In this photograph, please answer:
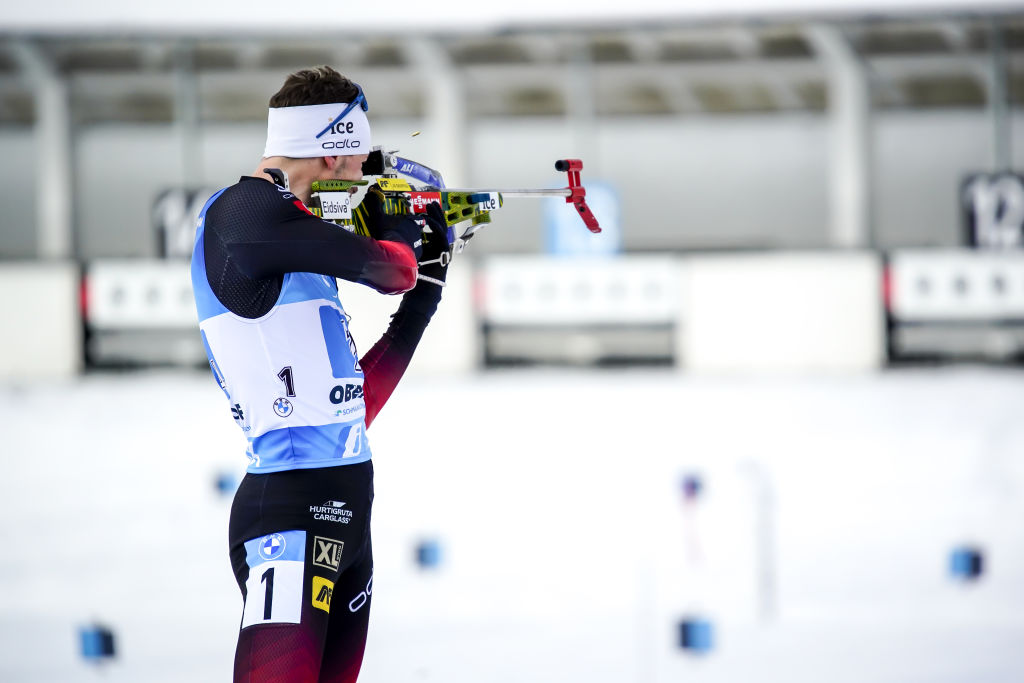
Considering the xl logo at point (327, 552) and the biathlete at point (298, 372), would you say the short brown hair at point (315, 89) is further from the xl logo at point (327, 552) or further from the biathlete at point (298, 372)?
the xl logo at point (327, 552)

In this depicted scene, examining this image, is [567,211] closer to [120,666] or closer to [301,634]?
[120,666]

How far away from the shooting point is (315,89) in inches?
68.1

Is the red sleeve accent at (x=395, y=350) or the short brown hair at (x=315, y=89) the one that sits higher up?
the short brown hair at (x=315, y=89)

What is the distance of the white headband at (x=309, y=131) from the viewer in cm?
171

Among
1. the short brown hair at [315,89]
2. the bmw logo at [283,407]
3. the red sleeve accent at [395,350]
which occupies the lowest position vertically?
the bmw logo at [283,407]

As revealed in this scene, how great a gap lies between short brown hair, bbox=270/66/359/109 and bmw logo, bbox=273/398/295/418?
485 mm

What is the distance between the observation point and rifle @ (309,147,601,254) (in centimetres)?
176

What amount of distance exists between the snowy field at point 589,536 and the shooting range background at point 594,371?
0.02m

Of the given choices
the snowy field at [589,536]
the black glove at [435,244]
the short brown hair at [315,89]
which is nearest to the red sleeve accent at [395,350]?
the black glove at [435,244]

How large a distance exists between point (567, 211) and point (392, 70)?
3079 mm

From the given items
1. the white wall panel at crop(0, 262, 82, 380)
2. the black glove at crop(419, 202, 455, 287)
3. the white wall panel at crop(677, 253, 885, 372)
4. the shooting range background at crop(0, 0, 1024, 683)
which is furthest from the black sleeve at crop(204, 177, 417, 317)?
the white wall panel at crop(0, 262, 82, 380)

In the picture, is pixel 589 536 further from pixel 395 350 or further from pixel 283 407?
pixel 283 407

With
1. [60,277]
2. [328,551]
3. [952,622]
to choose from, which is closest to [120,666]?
[328,551]

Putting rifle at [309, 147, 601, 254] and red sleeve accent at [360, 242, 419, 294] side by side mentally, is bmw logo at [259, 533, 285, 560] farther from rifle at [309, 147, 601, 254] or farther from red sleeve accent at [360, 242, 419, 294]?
rifle at [309, 147, 601, 254]
